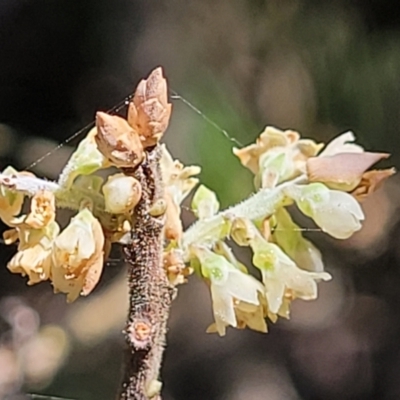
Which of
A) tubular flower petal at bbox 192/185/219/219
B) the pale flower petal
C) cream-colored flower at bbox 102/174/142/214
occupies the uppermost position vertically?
tubular flower petal at bbox 192/185/219/219

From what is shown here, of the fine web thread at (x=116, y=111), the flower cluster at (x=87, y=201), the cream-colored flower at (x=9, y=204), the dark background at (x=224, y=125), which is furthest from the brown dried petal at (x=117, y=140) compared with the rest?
the dark background at (x=224, y=125)

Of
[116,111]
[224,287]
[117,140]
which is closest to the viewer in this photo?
[117,140]

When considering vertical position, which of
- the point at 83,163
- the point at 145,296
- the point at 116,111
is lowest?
the point at 145,296

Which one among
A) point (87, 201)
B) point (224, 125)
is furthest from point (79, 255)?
point (224, 125)

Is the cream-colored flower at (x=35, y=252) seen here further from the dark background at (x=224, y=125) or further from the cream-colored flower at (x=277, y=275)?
the dark background at (x=224, y=125)

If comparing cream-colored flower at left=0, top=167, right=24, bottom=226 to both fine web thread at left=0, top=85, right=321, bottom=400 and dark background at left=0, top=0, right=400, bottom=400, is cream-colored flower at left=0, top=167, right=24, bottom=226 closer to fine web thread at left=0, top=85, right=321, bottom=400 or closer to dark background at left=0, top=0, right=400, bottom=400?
fine web thread at left=0, top=85, right=321, bottom=400

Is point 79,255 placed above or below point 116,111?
below

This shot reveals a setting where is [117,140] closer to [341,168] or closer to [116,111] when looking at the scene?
[341,168]

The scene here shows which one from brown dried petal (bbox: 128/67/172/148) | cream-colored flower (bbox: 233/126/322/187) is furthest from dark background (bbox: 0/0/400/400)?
brown dried petal (bbox: 128/67/172/148)
